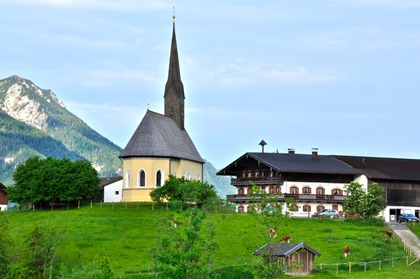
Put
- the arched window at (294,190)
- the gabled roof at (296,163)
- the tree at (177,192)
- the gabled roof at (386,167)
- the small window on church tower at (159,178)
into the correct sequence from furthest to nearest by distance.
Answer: the small window on church tower at (159,178)
the gabled roof at (386,167)
the arched window at (294,190)
the gabled roof at (296,163)
the tree at (177,192)

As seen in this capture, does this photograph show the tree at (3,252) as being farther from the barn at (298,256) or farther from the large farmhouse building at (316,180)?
the large farmhouse building at (316,180)

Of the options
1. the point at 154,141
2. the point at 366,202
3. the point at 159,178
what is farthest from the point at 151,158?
the point at 366,202

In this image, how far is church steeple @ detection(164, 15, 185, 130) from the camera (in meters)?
112

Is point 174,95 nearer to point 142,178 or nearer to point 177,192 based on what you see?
point 142,178

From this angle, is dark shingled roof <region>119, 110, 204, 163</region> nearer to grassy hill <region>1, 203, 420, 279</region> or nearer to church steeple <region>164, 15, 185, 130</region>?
church steeple <region>164, 15, 185, 130</region>

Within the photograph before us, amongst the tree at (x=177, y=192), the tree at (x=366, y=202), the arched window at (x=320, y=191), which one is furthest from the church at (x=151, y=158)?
the tree at (x=366, y=202)

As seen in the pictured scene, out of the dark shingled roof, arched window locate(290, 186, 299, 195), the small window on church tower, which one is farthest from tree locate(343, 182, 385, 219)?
the dark shingled roof

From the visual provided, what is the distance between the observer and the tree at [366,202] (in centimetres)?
9144

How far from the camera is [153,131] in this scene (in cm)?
10150

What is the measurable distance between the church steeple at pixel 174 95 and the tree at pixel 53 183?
58.9 feet

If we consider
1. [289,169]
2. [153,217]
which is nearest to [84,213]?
[153,217]

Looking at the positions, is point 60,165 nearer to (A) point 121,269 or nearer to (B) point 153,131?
(B) point 153,131

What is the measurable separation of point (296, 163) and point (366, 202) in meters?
10.9

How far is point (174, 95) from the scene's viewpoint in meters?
112
